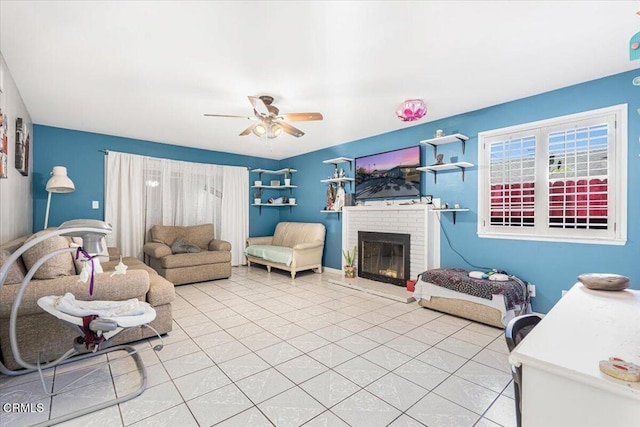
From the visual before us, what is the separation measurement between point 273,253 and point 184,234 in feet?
5.31

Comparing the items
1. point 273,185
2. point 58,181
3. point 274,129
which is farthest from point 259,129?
point 273,185

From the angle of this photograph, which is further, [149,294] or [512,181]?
[512,181]

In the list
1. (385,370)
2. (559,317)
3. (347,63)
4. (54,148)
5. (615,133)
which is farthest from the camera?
(54,148)

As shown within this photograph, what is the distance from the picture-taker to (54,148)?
4.44 metres

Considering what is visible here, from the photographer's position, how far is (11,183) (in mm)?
2871

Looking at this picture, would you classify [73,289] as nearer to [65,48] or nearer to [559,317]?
[65,48]

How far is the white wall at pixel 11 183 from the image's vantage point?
101 inches

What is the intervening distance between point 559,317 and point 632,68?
2816 millimetres

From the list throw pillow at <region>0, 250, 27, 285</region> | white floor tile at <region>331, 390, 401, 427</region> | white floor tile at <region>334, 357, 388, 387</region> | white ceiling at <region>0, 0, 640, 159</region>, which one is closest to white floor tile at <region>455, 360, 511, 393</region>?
white floor tile at <region>334, 357, 388, 387</region>

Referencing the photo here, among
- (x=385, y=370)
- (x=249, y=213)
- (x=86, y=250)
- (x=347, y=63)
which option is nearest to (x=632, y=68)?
(x=347, y=63)

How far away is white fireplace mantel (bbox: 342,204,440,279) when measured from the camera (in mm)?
4066

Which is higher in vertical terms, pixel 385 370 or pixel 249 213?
pixel 249 213

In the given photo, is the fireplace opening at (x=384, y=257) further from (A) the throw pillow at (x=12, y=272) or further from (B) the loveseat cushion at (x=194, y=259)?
(A) the throw pillow at (x=12, y=272)

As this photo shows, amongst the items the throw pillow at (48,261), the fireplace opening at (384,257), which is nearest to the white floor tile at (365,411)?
the throw pillow at (48,261)
